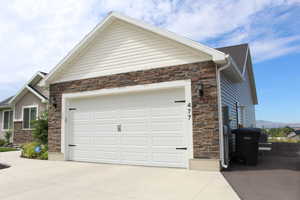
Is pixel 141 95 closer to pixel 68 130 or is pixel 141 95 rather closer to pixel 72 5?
pixel 68 130

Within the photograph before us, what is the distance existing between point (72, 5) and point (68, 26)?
5.88 ft

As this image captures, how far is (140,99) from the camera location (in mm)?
7273

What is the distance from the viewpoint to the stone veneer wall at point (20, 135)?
1437 cm

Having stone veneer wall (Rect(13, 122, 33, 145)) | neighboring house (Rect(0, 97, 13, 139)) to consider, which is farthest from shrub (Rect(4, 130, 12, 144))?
stone veneer wall (Rect(13, 122, 33, 145))

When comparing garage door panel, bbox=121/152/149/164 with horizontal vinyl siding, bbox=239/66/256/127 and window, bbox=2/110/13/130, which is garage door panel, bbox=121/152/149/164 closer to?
horizontal vinyl siding, bbox=239/66/256/127

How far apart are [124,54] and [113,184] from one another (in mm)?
4407

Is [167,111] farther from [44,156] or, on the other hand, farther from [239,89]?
[239,89]

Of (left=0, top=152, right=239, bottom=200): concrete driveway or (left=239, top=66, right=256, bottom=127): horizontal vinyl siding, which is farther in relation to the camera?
(left=239, top=66, right=256, bottom=127): horizontal vinyl siding

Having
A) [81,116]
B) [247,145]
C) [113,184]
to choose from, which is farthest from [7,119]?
[247,145]

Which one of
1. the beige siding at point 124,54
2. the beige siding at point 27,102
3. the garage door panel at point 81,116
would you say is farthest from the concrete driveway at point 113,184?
the beige siding at point 27,102

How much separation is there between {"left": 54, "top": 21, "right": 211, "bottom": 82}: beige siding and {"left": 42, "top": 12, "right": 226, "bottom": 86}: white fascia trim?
7.4 inches

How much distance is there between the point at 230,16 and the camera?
8617 millimetres

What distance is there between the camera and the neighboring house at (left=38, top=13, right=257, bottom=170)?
6.23 m

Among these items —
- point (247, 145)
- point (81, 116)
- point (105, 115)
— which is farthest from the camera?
point (81, 116)
